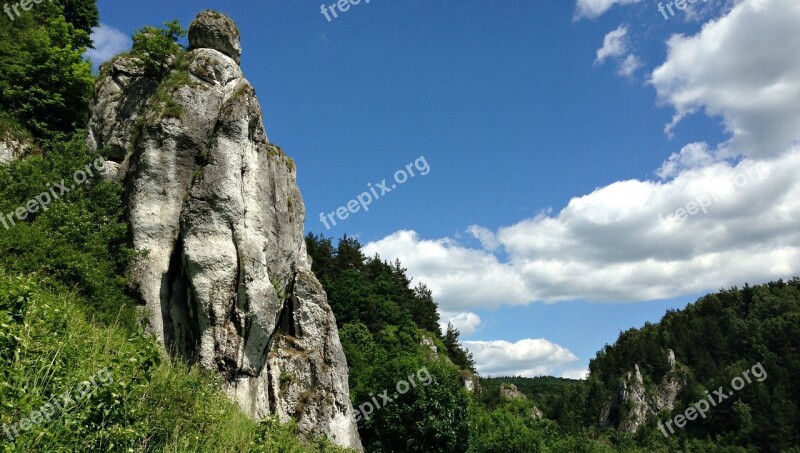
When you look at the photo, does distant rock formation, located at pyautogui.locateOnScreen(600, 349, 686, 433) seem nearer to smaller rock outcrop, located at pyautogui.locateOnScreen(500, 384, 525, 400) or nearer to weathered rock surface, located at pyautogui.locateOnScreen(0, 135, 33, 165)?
smaller rock outcrop, located at pyautogui.locateOnScreen(500, 384, 525, 400)

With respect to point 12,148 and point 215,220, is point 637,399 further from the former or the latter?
point 12,148

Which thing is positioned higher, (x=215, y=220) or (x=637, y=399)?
(x=215, y=220)

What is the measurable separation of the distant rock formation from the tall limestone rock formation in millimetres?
111701

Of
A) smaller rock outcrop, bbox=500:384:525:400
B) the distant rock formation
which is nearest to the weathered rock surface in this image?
smaller rock outcrop, bbox=500:384:525:400

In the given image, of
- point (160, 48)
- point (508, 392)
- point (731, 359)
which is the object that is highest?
point (160, 48)

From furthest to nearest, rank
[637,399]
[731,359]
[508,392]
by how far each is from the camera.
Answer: [731,359] < [637,399] < [508,392]

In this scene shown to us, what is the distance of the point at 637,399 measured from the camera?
122 m

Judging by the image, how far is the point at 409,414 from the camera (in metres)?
34.2

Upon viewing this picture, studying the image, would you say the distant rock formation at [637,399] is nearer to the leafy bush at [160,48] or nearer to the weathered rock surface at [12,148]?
the leafy bush at [160,48]

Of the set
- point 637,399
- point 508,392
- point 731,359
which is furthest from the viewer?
point 731,359

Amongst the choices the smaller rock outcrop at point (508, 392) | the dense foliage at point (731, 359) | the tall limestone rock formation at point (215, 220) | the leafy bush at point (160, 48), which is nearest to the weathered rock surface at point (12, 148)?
A: the tall limestone rock formation at point (215, 220)

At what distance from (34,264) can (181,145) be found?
314 inches

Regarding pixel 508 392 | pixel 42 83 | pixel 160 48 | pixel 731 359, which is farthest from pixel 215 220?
pixel 731 359

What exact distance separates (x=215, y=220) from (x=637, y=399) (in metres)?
124
